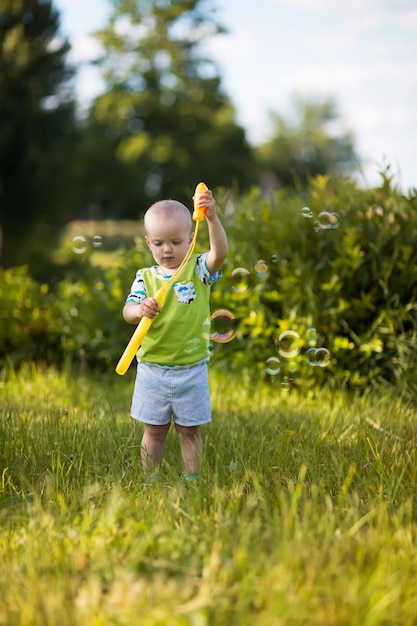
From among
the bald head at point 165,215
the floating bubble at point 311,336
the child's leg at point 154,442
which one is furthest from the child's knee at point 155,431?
the floating bubble at point 311,336

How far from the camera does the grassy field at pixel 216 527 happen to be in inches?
75.3

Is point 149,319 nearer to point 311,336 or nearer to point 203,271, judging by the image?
point 203,271

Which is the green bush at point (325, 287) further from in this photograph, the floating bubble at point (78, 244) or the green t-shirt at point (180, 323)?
the green t-shirt at point (180, 323)

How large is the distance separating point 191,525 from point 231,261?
2.78m

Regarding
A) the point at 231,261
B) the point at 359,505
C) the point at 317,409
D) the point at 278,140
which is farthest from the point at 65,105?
the point at 278,140

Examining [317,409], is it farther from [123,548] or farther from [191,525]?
[123,548]

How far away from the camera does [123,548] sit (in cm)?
219

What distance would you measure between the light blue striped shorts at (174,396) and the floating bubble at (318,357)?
130 cm

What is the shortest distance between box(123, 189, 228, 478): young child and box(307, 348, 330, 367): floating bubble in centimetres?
131

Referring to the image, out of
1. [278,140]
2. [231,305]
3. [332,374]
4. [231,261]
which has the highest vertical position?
[278,140]

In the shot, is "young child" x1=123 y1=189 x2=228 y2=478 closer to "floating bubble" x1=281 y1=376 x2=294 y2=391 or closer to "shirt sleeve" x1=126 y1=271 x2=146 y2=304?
"shirt sleeve" x1=126 y1=271 x2=146 y2=304

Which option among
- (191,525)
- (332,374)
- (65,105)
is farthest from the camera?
(65,105)

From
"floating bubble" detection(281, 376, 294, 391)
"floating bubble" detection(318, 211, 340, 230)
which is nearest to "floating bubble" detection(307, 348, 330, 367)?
"floating bubble" detection(281, 376, 294, 391)

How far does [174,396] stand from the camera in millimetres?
3180
